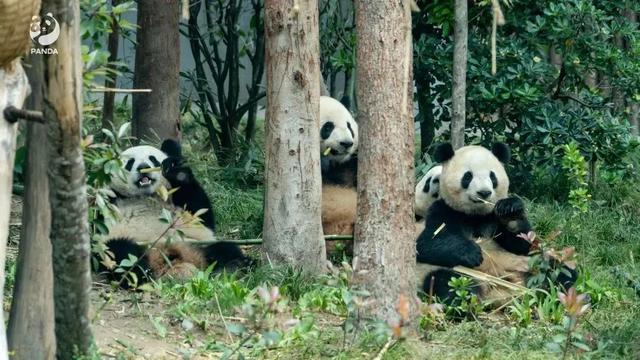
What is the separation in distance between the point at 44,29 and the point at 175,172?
3838mm

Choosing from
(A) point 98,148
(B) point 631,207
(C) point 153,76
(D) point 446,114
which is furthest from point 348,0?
(A) point 98,148

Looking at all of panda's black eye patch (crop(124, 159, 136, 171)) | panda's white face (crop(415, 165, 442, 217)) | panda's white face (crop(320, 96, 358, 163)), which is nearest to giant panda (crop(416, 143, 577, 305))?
panda's white face (crop(415, 165, 442, 217))

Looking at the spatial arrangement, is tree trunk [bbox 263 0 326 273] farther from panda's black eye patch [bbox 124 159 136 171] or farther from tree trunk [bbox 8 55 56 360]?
tree trunk [bbox 8 55 56 360]

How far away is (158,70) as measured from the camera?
31.0 ft

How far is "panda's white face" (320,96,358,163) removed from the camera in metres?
8.54

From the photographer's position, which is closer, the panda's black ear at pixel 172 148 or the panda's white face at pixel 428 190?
the panda's white face at pixel 428 190

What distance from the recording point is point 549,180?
1003 cm

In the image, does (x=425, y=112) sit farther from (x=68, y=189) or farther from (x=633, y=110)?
(x=68, y=189)

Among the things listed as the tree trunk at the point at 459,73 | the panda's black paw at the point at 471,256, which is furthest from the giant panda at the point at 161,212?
the tree trunk at the point at 459,73

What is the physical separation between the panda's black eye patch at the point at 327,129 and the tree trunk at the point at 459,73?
103 cm

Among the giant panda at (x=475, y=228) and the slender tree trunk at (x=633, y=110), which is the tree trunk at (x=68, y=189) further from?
the slender tree trunk at (x=633, y=110)

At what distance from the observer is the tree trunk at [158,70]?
941 cm

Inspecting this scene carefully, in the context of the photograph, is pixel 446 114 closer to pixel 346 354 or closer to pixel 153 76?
pixel 153 76

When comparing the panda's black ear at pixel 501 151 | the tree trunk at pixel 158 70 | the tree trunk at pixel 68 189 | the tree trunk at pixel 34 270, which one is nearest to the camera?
the tree trunk at pixel 68 189
